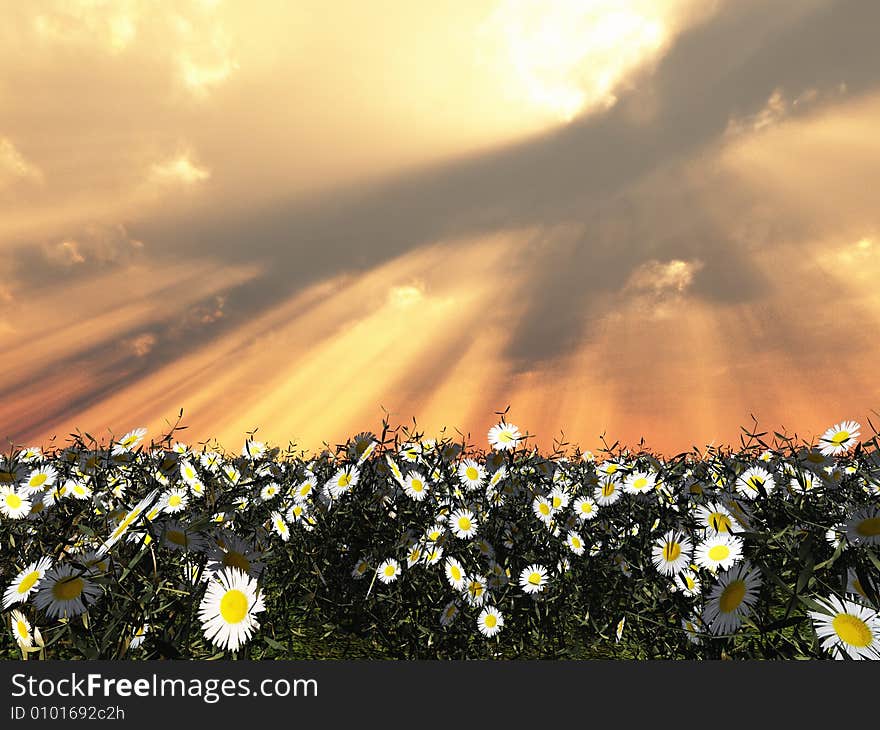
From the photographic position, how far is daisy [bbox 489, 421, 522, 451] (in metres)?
4.95

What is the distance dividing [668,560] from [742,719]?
1275 millimetres

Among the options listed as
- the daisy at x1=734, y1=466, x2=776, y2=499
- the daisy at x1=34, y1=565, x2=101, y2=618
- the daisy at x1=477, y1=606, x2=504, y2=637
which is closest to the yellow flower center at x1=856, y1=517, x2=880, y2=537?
the daisy at x1=734, y1=466, x2=776, y2=499

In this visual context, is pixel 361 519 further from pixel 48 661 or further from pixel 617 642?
pixel 48 661

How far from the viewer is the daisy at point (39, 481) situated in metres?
3.62

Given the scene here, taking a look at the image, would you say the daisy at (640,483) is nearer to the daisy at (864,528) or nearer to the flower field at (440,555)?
the flower field at (440,555)

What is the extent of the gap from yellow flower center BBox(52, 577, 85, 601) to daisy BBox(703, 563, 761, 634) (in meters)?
2.26

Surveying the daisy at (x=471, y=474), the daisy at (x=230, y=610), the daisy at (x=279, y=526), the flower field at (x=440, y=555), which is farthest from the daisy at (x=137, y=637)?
the daisy at (x=471, y=474)

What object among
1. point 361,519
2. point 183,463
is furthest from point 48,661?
point 183,463

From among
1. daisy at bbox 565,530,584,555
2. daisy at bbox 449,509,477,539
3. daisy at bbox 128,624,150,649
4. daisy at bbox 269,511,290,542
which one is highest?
daisy at bbox 269,511,290,542

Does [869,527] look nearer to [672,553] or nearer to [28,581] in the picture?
[672,553]

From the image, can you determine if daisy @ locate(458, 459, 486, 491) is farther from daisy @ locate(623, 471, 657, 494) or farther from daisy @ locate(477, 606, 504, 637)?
daisy @ locate(623, 471, 657, 494)

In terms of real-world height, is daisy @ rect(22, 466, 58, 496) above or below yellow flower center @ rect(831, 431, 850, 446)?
above

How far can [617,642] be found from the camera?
14.3 feet

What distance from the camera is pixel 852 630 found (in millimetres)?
1922
